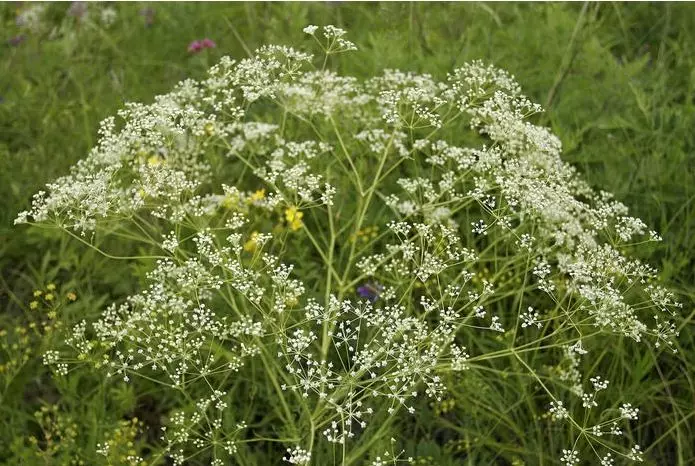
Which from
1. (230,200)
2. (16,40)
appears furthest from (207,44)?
(230,200)

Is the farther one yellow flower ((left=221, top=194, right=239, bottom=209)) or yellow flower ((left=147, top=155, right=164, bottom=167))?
yellow flower ((left=221, top=194, right=239, bottom=209))

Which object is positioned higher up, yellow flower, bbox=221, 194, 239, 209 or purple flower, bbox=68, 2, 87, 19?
purple flower, bbox=68, 2, 87, 19

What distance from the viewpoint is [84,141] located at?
412 centimetres

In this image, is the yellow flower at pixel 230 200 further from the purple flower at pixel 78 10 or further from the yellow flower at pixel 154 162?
the purple flower at pixel 78 10

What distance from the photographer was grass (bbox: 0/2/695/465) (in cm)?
318

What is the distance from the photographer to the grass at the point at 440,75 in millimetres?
3178

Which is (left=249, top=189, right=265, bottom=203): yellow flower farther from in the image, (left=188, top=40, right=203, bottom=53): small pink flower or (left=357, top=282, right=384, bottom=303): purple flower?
(left=188, top=40, right=203, bottom=53): small pink flower

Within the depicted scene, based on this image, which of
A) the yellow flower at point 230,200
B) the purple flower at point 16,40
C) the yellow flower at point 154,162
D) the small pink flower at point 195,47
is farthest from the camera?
the purple flower at point 16,40

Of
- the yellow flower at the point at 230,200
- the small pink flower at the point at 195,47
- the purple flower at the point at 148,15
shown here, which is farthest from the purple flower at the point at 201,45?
the yellow flower at the point at 230,200

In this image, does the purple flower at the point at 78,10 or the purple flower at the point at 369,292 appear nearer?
the purple flower at the point at 369,292

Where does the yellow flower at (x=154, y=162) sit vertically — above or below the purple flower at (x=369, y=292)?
above

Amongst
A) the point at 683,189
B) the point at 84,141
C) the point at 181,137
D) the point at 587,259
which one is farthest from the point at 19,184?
the point at 683,189

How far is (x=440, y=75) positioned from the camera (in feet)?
13.3

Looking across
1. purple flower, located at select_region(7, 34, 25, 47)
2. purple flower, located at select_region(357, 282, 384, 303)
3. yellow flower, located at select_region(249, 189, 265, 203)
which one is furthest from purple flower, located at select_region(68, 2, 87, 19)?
purple flower, located at select_region(357, 282, 384, 303)
